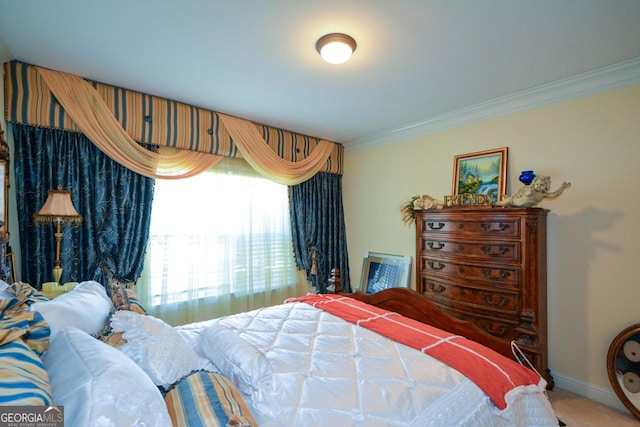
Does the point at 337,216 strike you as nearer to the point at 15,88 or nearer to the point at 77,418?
the point at 15,88

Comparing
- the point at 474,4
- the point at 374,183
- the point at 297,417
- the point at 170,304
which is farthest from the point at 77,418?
the point at 374,183

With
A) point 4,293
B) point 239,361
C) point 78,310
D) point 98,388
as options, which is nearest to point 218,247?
point 78,310

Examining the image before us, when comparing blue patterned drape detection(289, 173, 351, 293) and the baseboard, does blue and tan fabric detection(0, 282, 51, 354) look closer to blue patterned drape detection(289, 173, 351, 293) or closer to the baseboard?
blue patterned drape detection(289, 173, 351, 293)

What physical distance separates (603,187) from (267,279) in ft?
10.8

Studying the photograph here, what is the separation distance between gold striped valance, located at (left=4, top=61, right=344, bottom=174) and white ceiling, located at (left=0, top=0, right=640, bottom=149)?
0.39 ft

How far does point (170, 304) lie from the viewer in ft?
9.37

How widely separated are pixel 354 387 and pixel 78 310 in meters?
1.29

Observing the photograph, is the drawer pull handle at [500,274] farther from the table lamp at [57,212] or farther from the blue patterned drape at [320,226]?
the table lamp at [57,212]

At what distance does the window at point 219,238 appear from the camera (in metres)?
2.83

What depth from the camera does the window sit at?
2.83 m

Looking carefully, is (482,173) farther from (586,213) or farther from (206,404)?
(206,404)

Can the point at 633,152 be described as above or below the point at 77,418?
above

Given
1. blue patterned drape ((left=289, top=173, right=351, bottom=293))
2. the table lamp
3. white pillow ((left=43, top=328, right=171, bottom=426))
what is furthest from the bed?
blue patterned drape ((left=289, top=173, right=351, bottom=293))

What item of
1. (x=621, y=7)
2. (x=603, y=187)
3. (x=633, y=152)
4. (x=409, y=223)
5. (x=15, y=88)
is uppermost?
(x=621, y=7)
